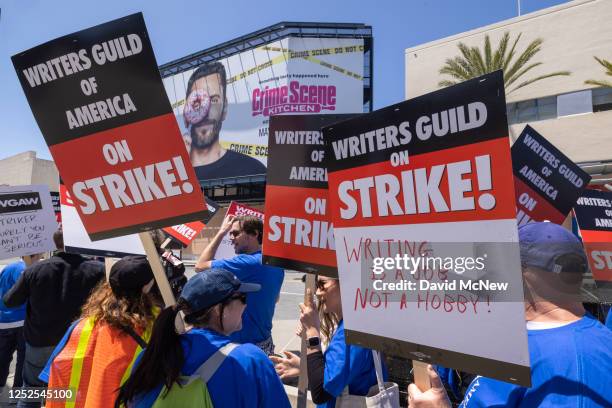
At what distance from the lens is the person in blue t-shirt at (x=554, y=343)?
129cm

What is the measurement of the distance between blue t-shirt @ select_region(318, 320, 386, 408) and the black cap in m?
1.15

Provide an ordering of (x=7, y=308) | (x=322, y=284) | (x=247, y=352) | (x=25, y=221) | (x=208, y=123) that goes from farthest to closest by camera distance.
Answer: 1. (x=208, y=123)
2. (x=25, y=221)
3. (x=7, y=308)
4. (x=322, y=284)
5. (x=247, y=352)

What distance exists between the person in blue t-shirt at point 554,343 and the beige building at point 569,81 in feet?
59.5

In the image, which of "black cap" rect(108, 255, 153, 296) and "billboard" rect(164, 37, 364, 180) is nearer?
"black cap" rect(108, 255, 153, 296)

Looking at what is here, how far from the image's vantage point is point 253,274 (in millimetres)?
3373

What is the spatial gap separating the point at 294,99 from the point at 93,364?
96.9 ft

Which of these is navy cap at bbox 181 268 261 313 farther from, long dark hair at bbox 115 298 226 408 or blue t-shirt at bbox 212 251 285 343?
blue t-shirt at bbox 212 251 285 343

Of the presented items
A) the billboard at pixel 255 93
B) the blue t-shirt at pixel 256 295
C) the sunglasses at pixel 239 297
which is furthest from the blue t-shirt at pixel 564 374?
the billboard at pixel 255 93

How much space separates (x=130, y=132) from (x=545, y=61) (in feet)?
69.4

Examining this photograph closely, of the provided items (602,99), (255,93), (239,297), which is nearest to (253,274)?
(239,297)

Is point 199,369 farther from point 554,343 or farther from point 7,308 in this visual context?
point 7,308

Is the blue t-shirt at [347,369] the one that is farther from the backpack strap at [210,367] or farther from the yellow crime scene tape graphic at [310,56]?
the yellow crime scene tape graphic at [310,56]

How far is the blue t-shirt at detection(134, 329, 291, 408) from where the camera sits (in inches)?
63.5

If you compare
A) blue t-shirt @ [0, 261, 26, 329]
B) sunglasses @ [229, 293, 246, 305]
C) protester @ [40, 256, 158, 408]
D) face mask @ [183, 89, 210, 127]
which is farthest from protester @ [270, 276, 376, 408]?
face mask @ [183, 89, 210, 127]
